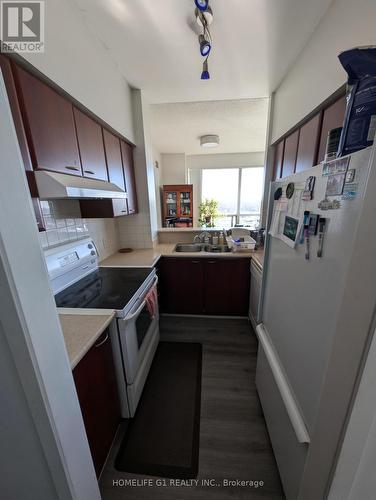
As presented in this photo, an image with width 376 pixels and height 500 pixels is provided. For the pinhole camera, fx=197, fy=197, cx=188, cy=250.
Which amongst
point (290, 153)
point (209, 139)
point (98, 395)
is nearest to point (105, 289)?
point (98, 395)

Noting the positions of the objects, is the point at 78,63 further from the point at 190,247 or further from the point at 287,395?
the point at 287,395

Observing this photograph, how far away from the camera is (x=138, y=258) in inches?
83.6

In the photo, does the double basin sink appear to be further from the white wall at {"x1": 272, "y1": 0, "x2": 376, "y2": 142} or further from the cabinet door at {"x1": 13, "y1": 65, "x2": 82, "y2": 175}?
the cabinet door at {"x1": 13, "y1": 65, "x2": 82, "y2": 175}

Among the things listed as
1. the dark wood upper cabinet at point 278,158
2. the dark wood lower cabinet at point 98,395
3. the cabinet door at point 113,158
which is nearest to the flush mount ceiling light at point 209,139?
the dark wood upper cabinet at point 278,158

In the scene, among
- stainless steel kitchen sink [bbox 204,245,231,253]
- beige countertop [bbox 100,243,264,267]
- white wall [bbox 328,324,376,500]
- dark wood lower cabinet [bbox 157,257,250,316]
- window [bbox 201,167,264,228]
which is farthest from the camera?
window [bbox 201,167,264,228]

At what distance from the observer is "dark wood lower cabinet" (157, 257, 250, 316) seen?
Result: 2.23m

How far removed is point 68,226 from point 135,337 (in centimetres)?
103

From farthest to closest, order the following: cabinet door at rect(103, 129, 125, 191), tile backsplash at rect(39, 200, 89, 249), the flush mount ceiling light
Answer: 1. the flush mount ceiling light
2. cabinet door at rect(103, 129, 125, 191)
3. tile backsplash at rect(39, 200, 89, 249)

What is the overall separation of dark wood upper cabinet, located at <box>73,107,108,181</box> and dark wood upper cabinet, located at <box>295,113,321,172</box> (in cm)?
149

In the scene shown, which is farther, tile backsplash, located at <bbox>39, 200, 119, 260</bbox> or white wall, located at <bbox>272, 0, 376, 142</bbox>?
tile backsplash, located at <bbox>39, 200, 119, 260</bbox>

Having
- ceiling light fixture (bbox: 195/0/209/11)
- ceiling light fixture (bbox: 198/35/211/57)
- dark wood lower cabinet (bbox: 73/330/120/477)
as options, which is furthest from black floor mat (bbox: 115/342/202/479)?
ceiling light fixture (bbox: 195/0/209/11)

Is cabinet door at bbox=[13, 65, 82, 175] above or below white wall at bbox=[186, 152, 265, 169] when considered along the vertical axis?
below

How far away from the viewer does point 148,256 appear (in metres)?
2.19

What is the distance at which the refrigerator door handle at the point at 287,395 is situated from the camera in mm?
745
